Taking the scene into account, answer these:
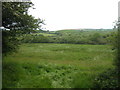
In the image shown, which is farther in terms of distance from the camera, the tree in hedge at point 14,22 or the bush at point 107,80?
the tree in hedge at point 14,22

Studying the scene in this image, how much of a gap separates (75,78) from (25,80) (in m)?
2.67

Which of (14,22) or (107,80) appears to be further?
(14,22)

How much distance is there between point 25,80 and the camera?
6.52 meters

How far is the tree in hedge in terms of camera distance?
7020 millimetres

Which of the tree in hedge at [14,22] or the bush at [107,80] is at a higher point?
the tree in hedge at [14,22]

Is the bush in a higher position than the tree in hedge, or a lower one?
lower

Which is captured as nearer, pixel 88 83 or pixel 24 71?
pixel 88 83

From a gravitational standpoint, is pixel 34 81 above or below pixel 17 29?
below

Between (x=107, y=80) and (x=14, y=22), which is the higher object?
(x=14, y=22)

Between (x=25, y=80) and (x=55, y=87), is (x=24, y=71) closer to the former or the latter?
(x=25, y=80)

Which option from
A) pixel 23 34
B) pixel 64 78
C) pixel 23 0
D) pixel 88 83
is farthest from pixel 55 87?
pixel 23 0

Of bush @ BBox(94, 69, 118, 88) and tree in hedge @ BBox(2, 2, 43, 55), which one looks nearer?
bush @ BBox(94, 69, 118, 88)

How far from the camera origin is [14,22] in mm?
7891

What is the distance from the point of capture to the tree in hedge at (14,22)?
276 inches
